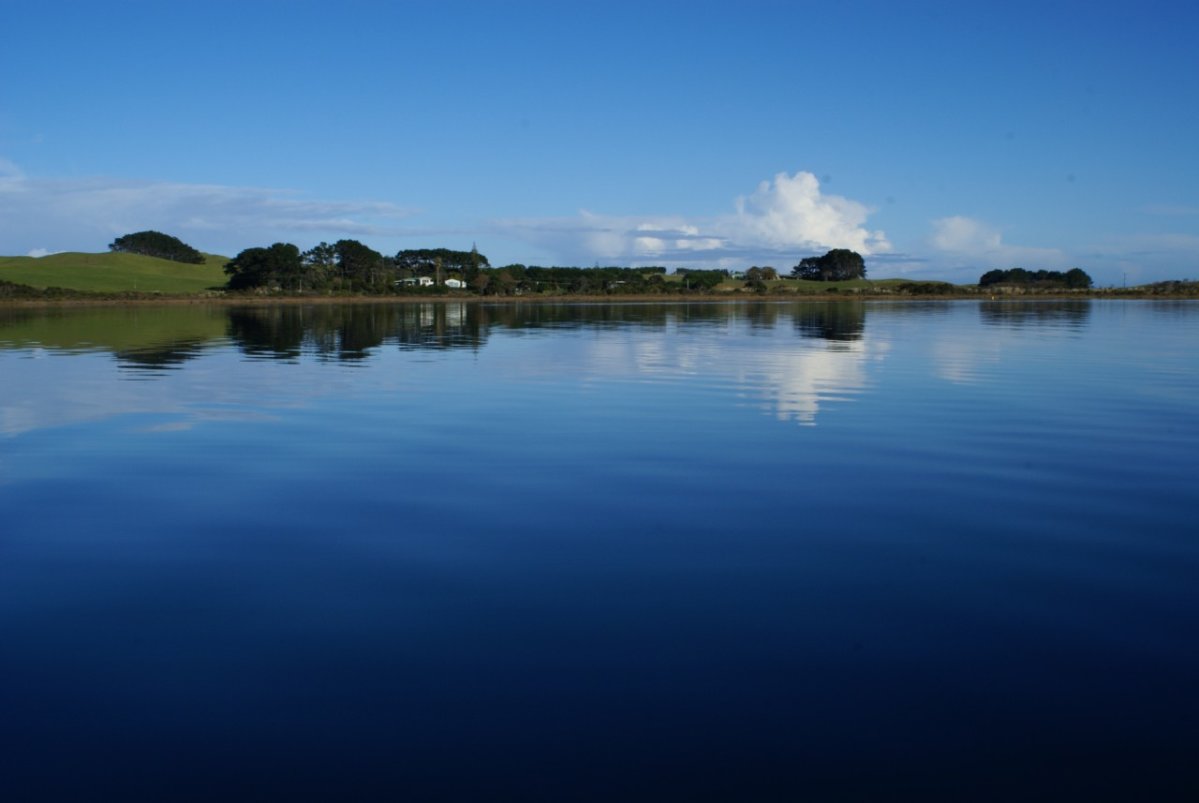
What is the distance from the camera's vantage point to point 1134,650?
7.68 metres

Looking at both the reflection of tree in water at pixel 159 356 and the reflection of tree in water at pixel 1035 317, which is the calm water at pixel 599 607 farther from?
the reflection of tree in water at pixel 1035 317

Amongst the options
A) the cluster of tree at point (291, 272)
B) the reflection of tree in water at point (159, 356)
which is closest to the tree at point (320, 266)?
the cluster of tree at point (291, 272)

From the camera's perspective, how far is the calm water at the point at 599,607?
6.06m

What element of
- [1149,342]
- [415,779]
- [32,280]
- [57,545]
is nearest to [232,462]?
[57,545]

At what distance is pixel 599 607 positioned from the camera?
344 inches

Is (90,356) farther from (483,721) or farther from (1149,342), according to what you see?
(1149,342)

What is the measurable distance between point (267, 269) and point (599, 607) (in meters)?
166

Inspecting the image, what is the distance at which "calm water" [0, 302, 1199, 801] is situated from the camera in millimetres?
6059

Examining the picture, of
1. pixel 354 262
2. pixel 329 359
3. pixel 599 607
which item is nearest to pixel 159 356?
pixel 329 359

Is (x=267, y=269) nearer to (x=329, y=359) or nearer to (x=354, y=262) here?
(x=354, y=262)

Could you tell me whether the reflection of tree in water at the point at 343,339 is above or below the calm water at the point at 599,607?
above

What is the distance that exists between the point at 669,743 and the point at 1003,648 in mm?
3210

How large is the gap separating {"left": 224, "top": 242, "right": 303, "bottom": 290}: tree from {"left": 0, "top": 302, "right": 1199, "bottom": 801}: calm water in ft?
495

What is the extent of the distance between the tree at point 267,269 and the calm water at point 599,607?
150763 mm
